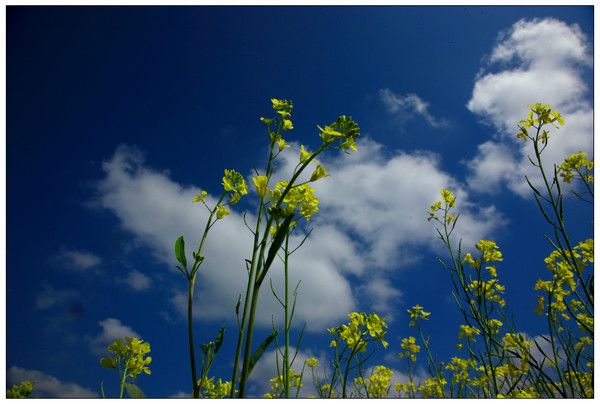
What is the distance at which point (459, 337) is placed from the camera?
3959 millimetres

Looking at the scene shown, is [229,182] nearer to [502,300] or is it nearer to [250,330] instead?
[250,330]

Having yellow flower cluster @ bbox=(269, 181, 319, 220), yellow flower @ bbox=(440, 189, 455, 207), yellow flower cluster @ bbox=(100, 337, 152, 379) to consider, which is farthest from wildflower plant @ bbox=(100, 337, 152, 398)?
yellow flower @ bbox=(440, 189, 455, 207)

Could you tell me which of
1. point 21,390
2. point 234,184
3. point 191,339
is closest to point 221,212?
point 234,184

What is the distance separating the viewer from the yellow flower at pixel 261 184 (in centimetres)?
107

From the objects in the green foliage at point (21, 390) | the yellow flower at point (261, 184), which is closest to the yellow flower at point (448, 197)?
the yellow flower at point (261, 184)

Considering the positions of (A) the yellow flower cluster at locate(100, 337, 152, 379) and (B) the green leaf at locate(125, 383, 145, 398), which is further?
(A) the yellow flower cluster at locate(100, 337, 152, 379)

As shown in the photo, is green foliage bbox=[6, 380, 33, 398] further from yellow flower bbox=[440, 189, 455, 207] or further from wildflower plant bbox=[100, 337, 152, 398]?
yellow flower bbox=[440, 189, 455, 207]

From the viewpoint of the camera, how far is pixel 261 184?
3.51 feet

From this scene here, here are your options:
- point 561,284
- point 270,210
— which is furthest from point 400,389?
point 270,210

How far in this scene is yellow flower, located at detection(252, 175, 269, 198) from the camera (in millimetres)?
1068

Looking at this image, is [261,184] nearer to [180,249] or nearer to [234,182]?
[180,249]
